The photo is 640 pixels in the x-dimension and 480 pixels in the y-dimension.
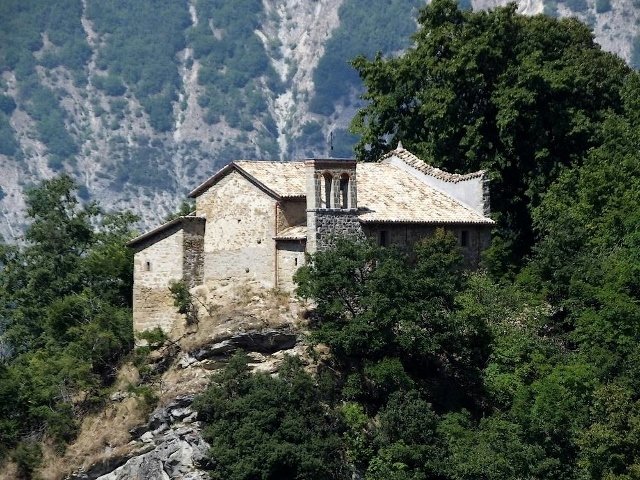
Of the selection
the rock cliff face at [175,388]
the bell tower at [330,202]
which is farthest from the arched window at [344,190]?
the rock cliff face at [175,388]

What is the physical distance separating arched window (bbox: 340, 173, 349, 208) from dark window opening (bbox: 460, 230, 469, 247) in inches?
209

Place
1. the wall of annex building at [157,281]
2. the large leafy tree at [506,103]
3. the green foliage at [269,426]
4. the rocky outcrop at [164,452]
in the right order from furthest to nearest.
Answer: the large leafy tree at [506,103] → the wall of annex building at [157,281] → the rocky outcrop at [164,452] → the green foliage at [269,426]

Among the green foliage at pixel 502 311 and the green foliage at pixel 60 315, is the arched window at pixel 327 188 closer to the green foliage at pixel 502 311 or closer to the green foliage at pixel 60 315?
the green foliage at pixel 502 311

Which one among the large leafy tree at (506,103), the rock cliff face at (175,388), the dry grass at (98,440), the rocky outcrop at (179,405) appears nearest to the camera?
the rocky outcrop at (179,405)

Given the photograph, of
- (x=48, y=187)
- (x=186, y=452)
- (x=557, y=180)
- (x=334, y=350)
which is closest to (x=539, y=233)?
(x=557, y=180)

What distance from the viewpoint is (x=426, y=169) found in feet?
234

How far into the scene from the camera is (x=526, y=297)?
68000 millimetres

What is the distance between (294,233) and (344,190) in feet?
7.43

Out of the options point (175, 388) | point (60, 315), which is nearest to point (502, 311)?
point (175, 388)

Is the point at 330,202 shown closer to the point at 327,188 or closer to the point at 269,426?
the point at 327,188

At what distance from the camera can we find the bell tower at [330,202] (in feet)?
211

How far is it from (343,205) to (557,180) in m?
12.7

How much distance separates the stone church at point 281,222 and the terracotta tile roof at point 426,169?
107 millimetres

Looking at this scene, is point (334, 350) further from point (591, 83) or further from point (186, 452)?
point (591, 83)
